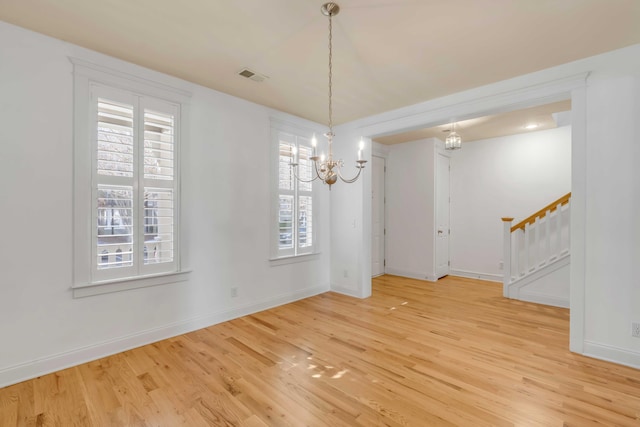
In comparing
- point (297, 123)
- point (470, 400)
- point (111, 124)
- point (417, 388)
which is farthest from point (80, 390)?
point (297, 123)

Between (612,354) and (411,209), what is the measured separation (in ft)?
12.6

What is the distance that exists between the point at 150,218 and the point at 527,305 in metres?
5.25

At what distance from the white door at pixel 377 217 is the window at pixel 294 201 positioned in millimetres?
1879

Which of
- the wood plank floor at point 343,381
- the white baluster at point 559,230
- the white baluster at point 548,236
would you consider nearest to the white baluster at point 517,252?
the white baluster at point 548,236

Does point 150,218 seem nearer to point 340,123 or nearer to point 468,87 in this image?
point 340,123

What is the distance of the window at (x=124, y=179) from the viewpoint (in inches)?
103

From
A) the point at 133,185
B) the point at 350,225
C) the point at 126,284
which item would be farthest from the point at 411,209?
the point at 126,284

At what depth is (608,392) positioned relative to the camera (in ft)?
7.18

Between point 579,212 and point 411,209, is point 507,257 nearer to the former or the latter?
point 411,209

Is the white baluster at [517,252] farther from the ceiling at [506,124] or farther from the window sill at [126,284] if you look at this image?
the window sill at [126,284]

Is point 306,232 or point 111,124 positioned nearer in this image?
point 111,124

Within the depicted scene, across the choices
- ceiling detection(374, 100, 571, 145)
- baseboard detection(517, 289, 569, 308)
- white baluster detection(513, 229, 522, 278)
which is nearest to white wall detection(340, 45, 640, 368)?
ceiling detection(374, 100, 571, 145)

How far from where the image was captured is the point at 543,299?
4.34m

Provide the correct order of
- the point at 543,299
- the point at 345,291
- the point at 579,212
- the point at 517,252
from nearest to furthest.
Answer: the point at 579,212 < the point at 543,299 < the point at 517,252 < the point at 345,291
